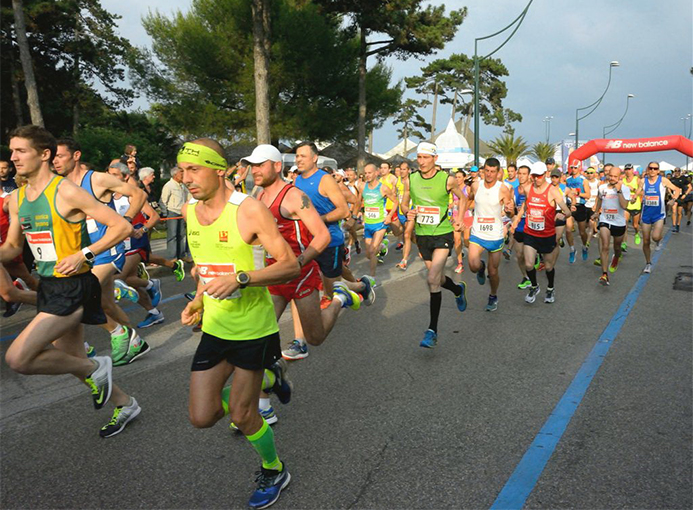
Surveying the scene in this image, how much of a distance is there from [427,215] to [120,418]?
363cm

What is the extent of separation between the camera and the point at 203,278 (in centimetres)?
284

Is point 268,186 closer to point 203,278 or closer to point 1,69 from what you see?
point 203,278

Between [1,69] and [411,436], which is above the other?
[1,69]

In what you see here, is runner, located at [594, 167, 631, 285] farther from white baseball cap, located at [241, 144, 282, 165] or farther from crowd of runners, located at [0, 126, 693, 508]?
white baseball cap, located at [241, 144, 282, 165]

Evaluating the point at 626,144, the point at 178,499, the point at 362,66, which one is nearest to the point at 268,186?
the point at 178,499

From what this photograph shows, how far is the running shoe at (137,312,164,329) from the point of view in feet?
20.0

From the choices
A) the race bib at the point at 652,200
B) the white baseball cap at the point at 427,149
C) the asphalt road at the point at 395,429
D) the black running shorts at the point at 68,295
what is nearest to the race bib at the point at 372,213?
the white baseball cap at the point at 427,149

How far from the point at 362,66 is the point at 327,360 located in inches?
847

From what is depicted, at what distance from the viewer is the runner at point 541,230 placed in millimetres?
7234

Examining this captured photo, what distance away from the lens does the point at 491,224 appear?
22.4ft

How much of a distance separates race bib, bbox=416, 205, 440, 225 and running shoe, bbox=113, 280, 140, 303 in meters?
3.14

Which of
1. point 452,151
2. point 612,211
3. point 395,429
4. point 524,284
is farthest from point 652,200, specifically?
point 452,151

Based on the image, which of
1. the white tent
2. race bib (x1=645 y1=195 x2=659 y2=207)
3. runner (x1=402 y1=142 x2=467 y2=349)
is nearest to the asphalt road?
runner (x1=402 y1=142 x2=467 y2=349)

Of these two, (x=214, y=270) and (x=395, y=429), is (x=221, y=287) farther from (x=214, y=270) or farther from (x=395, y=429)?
(x=395, y=429)
